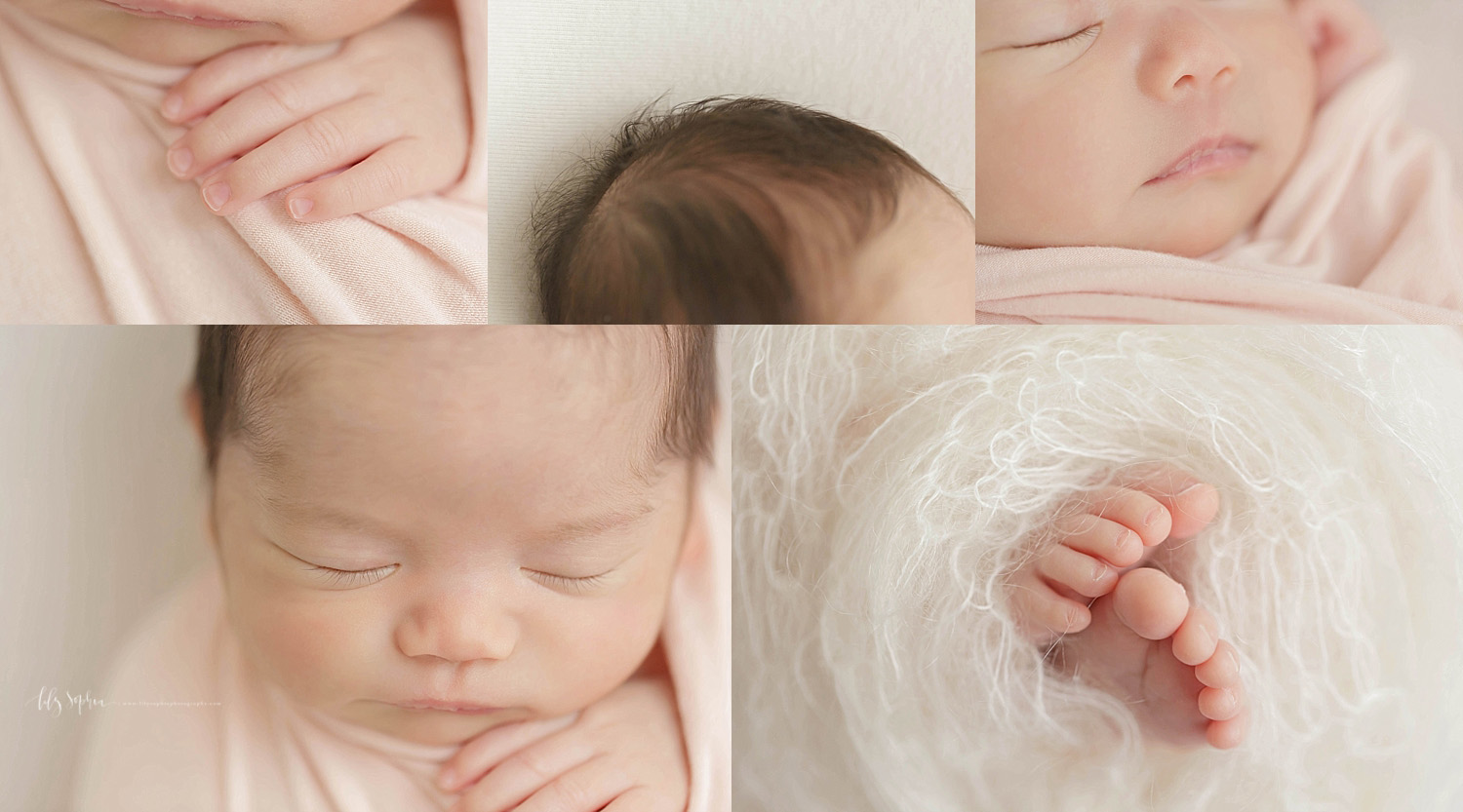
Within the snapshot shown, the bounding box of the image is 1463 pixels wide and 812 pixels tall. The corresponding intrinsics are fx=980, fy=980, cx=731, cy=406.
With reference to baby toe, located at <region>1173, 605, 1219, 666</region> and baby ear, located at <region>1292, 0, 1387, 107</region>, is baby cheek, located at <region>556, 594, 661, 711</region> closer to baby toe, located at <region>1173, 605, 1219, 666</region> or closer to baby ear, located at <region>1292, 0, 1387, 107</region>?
baby toe, located at <region>1173, 605, 1219, 666</region>

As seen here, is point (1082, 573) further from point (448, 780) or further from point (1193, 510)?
point (448, 780)

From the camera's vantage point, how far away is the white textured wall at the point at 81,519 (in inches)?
25.2

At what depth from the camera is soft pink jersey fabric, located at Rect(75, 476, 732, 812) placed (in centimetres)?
64

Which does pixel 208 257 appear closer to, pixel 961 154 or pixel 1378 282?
pixel 961 154

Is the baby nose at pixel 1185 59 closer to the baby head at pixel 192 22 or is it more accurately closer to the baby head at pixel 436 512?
the baby head at pixel 436 512

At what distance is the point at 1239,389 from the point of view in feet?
2.19

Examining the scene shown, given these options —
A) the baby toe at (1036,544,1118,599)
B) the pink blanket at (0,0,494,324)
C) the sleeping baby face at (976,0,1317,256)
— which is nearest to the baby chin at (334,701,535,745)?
the pink blanket at (0,0,494,324)

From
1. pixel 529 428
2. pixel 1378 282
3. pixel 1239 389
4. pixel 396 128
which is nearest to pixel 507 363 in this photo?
pixel 529 428

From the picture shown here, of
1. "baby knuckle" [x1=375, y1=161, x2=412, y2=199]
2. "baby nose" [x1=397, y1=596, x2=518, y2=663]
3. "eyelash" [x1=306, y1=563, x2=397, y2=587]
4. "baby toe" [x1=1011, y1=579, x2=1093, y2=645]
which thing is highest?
"baby knuckle" [x1=375, y1=161, x2=412, y2=199]

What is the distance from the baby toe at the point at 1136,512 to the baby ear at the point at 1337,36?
31 cm

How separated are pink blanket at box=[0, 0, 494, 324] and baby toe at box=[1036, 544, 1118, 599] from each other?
0.44 m

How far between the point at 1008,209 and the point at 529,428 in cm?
36

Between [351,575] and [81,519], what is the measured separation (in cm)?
19

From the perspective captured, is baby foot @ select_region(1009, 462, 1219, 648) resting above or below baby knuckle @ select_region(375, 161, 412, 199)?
below
